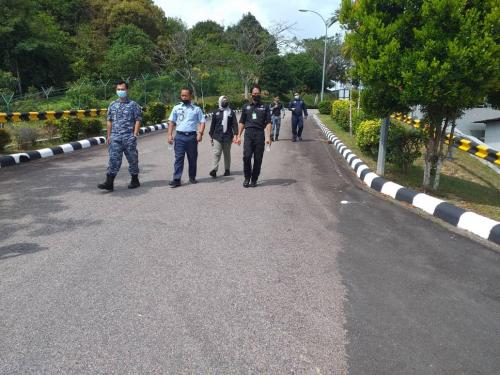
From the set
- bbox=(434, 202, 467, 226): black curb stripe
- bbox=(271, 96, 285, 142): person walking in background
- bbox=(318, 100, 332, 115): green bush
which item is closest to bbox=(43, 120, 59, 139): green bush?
bbox=(271, 96, 285, 142): person walking in background

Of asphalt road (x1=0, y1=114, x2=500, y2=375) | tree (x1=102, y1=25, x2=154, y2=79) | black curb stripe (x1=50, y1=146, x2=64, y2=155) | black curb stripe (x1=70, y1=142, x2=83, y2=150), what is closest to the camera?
asphalt road (x1=0, y1=114, x2=500, y2=375)

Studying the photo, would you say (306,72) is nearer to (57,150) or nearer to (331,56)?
(331,56)

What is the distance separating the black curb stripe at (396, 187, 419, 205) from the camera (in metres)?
6.72

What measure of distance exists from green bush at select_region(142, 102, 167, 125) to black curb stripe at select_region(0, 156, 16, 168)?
11466 mm

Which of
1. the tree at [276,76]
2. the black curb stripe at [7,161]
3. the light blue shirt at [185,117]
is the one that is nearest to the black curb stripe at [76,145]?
the black curb stripe at [7,161]

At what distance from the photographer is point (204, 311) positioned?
10.3ft

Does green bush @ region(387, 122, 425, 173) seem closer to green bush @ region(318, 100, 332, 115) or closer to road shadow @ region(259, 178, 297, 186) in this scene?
road shadow @ region(259, 178, 297, 186)

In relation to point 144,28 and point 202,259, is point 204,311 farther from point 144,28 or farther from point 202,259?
point 144,28

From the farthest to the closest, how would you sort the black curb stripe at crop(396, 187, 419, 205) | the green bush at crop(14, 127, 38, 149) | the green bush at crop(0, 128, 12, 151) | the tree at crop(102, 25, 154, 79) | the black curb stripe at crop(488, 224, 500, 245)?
the tree at crop(102, 25, 154, 79), the green bush at crop(14, 127, 38, 149), the green bush at crop(0, 128, 12, 151), the black curb stripe at crop(396, 187, 419, 205), the black curb stripe at crop(488, 224, 500, 245)

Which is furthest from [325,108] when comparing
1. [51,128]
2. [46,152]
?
[46,152]

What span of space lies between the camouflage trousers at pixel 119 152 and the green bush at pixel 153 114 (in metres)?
14.4

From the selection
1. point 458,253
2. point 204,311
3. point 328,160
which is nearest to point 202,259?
point 204,311

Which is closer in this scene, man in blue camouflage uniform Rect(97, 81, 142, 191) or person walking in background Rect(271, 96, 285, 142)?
man in blue camouflage uniform Rect(97, 81, 142, 191)

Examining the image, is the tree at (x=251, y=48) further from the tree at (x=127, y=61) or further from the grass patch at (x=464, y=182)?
the grass patch at (x=464, y=182)
